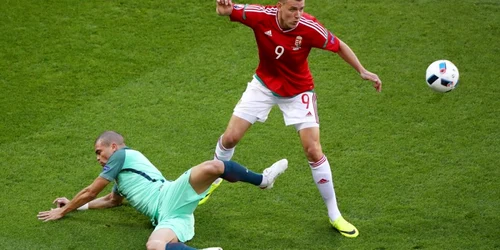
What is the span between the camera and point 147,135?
9.12m

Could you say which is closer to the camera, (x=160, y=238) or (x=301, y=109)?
(x=160, y=238)

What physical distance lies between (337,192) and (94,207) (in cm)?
232

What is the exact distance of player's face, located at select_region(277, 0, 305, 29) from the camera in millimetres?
7133

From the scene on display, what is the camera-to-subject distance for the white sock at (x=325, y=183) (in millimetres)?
7527

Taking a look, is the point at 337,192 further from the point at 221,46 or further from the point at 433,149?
the point at 221,46

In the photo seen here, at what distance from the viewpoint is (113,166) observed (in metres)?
7.56

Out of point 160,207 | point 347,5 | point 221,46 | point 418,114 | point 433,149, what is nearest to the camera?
point 160,207

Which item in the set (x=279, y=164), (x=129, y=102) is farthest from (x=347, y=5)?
(x=279, y=164)

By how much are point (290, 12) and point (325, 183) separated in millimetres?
1554

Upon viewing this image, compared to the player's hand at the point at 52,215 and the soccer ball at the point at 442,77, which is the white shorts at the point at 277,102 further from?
the player's hand at the point at 52,215

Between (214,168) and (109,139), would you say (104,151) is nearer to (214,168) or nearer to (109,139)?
(109,139)

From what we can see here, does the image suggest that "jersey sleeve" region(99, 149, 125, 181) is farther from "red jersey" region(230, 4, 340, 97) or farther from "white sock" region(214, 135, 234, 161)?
"red jersey" region(230, 4, 340, 97)

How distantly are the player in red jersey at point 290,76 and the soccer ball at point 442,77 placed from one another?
75 centimetres

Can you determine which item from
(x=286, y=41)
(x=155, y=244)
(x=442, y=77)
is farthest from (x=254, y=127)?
(x=155, y=244)
